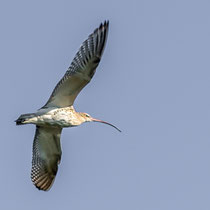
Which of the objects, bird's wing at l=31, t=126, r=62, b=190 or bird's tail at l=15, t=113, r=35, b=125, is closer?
bird's tail at l=15, t=113, r=35, b=125

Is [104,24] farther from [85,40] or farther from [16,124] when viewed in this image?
[16,124]

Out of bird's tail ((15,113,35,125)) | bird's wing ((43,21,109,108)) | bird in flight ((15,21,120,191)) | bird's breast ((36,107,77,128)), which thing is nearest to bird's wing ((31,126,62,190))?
bird in flight ((15,21,120,191))

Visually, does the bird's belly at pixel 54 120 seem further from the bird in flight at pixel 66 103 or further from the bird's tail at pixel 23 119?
the bird's tail at pixel 23 119

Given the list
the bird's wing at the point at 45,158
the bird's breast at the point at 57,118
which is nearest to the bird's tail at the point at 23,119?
the bird's breast at the point at 57,118

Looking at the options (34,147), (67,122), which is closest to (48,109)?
(67,122)

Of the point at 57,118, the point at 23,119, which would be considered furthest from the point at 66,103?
the point at 23,119

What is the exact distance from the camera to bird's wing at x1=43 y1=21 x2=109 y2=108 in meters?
18.1

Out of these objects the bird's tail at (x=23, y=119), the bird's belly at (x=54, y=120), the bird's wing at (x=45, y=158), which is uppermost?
the bird's belly at (x=54, y=120)

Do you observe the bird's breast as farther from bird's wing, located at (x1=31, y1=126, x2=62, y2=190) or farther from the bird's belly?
bird's wing, located at (x1=31, y1=126, x2=62, y2=190)

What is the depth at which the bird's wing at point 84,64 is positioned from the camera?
18.1 m

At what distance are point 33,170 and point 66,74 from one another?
4.06 meters

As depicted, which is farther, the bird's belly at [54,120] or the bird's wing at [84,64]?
the bird's belly at [54,120]

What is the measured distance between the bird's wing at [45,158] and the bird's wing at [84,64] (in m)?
1.93

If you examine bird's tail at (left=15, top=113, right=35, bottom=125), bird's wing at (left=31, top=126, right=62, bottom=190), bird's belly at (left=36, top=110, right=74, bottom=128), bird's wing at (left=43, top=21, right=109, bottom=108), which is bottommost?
bird's wing at (left=31, top=126, right=62, bottom=190)
